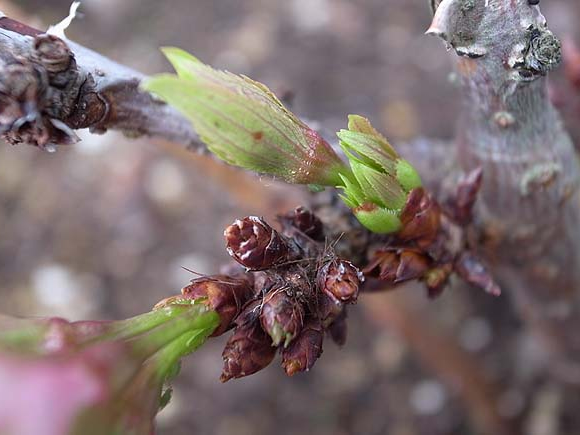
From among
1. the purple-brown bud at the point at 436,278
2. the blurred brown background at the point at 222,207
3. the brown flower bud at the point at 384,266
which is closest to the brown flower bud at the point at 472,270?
the purple-brown bud at the point at 436,278

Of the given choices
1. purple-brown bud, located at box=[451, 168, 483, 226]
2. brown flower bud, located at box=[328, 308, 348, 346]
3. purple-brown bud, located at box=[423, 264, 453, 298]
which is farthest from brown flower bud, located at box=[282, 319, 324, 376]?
purple-brown bud, located at box=[451, 168, 483, 226]

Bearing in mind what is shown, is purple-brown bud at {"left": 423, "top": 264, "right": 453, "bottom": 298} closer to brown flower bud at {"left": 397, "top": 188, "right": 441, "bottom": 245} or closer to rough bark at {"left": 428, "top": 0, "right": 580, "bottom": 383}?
brown flower bud at {"left": 397, "top": 188, "right": 441, "bottom": 245}

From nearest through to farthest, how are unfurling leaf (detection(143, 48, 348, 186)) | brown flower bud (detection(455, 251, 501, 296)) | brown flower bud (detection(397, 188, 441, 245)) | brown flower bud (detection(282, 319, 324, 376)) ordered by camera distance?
unfurling leaf (detection(143, 48, 348, 186)) → brown flower bud (detection(282, 319, 324, 376)) → brown flower bud (detection(397, 188, 441, 245)) → brown flower bud (detection(455, 251, 501, 296))

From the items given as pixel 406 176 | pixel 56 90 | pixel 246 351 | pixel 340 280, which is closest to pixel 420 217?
pixel 406 176

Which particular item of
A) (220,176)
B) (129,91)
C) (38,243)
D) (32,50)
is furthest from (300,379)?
(32,50)

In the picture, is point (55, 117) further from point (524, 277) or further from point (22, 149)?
point (22, 149)

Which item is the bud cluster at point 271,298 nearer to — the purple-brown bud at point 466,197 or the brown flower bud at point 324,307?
the brown flower bud at point 324,307

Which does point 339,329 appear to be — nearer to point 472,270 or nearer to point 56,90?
point 472,270
